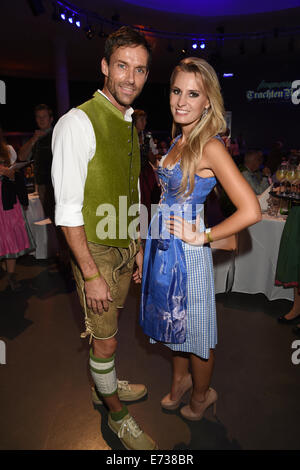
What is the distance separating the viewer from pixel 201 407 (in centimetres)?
184

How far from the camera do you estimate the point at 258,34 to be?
7762 millimetres

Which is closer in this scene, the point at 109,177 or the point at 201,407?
the point at 109,177

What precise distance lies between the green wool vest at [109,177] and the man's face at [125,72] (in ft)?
0.19

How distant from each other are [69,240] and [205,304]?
2.34 ft

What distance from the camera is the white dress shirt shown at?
123cm

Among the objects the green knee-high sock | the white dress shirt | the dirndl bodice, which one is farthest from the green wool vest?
the green knee-high sock

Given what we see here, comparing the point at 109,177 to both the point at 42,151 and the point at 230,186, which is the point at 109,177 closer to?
the point at 230,186

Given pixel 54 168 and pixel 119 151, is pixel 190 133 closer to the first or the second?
pixel 119 151

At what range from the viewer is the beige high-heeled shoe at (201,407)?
1.84 meters

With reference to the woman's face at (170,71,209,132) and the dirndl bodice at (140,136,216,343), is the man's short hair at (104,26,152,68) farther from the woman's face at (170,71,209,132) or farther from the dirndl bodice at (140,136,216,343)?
the dirndl bodice at (140,136,216,343)

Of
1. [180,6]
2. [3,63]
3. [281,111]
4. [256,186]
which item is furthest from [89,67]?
[256,186]

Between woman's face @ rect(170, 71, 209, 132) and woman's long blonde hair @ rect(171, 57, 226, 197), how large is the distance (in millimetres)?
18

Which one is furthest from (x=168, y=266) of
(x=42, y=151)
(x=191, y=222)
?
(x=42, y=151)

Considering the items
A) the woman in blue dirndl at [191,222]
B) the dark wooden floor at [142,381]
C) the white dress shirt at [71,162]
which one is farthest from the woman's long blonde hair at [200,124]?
the dark wooden floor at [142,381]
